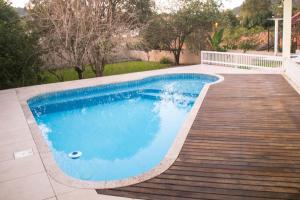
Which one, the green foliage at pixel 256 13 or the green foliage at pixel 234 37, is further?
the green foliage at pixel 256 13

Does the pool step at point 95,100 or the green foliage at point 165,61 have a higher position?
the green foliage at point 165,61

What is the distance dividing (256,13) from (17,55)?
935 inches

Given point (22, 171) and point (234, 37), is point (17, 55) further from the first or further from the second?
point (234, 37)

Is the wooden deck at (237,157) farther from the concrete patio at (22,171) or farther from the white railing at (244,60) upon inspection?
the white railing at (244,60)

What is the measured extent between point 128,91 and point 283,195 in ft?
31.3

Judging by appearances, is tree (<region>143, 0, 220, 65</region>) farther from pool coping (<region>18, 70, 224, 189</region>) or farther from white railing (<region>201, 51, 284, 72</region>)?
pool coping (<region>18, 70, 224, 189</region>)

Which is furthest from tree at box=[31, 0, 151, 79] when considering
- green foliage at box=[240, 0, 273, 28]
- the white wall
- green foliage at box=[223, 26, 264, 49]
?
green foliage at box=[240, 0, 273, 28]

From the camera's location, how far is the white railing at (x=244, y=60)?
525 inches

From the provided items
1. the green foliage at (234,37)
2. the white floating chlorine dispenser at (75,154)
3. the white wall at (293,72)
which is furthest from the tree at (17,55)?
the green foliage at (234,37)

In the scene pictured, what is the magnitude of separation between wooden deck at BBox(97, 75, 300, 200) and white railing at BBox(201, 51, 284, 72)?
524 cm

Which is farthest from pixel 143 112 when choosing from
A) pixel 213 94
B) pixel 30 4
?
pixel 30 4

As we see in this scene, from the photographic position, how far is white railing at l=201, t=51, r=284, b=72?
13334mm

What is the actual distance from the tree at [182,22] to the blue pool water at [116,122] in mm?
4576

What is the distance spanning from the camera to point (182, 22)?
17484 mm
